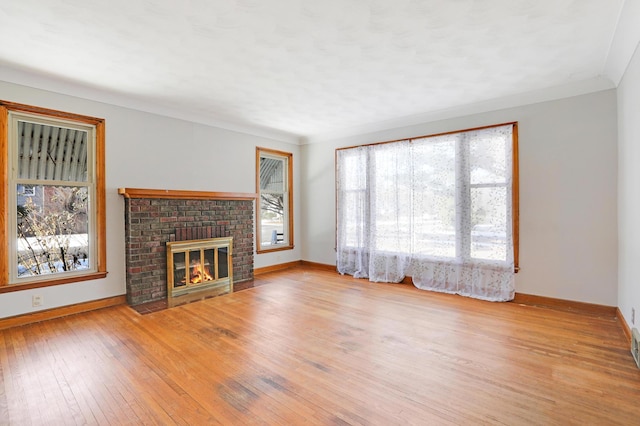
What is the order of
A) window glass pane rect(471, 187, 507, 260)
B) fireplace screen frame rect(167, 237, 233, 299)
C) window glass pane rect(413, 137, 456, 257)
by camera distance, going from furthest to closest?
window glass pane rect(413, 137, 456, 257) → fireplace screen frame rect(167, 237, 233, 299) → window glass pane rect(471, 187, 507, 260)

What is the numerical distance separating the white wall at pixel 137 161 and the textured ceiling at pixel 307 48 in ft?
0.79

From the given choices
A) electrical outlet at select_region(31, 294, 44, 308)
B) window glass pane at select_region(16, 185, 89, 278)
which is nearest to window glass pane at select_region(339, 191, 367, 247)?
window glass pane at select_region(16, 185, 89, 278)

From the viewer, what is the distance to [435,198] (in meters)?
4.63

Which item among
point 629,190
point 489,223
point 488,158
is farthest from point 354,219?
point 629,190

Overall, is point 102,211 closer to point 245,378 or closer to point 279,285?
point 279,285

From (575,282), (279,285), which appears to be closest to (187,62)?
(279,285)

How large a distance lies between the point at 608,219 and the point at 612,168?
57cm

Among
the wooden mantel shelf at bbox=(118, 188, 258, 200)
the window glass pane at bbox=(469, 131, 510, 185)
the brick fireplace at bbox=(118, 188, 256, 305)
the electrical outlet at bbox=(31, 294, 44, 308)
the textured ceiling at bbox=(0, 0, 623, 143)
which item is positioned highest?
the textured ceiling at bbox=(0, 0, 623, 143)

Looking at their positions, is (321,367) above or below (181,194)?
below

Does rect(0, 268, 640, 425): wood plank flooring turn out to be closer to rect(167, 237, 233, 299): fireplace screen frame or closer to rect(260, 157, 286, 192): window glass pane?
rect(167, 237, 233, 299): fireplace screen frame

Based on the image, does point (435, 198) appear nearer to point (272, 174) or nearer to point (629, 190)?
point (629, 190)

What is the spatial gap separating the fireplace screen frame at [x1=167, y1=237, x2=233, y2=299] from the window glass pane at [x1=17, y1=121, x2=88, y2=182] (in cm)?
143

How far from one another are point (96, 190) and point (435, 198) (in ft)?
15.1

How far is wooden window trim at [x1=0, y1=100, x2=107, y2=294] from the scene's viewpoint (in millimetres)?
3205
